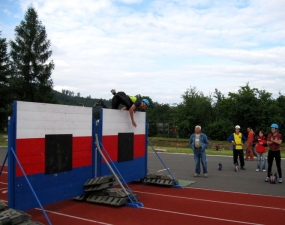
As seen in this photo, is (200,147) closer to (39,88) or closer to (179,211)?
(179,211)

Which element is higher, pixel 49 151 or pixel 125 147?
pixel 49 151

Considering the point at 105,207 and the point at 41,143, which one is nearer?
the point at 41,143

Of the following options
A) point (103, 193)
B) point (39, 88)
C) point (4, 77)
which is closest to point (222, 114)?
point (39, 88)

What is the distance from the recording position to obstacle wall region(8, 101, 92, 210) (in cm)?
642

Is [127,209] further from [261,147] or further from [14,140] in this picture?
[261,147]

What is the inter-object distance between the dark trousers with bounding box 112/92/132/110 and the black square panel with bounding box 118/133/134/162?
0.89 m

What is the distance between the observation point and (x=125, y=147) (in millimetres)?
9906

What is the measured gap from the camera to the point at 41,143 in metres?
6.96

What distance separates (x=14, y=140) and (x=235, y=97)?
174ft

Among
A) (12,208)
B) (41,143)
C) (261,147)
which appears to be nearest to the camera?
(12,208)

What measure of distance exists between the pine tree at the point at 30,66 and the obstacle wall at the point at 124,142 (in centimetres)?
4066

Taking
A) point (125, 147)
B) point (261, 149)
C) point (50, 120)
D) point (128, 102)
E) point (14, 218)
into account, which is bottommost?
point (14, 218)

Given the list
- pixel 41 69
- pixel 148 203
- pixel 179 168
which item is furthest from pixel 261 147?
pixel 41 69

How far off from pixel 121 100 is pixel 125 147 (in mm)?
1405
